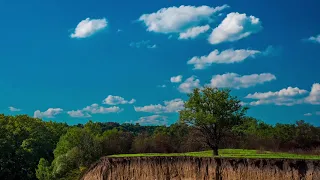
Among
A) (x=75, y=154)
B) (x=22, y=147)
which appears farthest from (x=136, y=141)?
(x=22, y=147)

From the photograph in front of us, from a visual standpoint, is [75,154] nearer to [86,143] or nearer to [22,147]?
[86,143]

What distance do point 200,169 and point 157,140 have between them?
38260 millimetres

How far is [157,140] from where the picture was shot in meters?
68.2

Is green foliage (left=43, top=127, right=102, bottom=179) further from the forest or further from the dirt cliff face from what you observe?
the dirt cliff face

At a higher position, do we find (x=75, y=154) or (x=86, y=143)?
(x=86, y=143)

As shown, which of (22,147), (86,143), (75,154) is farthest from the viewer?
(22,147)

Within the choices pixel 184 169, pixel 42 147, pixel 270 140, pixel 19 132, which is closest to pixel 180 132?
pixel 270 140

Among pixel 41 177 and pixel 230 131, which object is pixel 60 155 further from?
pixel 230 131

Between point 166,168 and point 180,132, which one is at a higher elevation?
point 180,132

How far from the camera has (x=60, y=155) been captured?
186 ft

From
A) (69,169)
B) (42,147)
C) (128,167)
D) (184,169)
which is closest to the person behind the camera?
(184,169)

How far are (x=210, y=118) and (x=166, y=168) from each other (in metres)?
5.66

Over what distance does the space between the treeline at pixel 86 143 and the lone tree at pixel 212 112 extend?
31.5 feet

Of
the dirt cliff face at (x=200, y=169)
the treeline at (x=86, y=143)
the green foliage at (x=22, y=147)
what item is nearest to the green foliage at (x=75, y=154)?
the treeline at (x=86, y=143)
